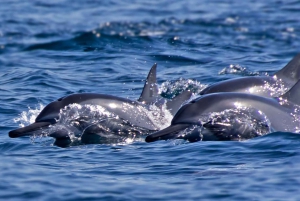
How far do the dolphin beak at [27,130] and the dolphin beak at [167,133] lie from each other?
6.44ft

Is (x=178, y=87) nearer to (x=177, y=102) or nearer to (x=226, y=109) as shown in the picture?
(x=177, y=102)

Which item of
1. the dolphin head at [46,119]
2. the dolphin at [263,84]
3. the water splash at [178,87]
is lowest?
the water splash at [178,87]

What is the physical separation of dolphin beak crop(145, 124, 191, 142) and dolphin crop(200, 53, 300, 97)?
2210mm

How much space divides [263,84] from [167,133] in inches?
130

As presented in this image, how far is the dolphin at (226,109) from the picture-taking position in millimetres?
11656

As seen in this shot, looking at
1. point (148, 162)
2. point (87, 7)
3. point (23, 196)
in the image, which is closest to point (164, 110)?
point (148, 162)

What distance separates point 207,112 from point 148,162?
144cm

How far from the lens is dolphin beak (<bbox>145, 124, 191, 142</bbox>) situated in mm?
11341

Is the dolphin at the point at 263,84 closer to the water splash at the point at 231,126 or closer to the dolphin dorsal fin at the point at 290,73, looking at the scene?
the dolphin dorsal fin at the point at 290,73

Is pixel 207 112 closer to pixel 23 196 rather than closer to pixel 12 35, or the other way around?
pixel 23 196

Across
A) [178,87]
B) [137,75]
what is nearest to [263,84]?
[178,87]

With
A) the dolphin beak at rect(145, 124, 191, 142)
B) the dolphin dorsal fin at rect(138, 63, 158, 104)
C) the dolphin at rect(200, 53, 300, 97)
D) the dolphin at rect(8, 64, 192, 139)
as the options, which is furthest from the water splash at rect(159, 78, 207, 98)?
the dolphin beak at rect(145, 124, 191, 142)

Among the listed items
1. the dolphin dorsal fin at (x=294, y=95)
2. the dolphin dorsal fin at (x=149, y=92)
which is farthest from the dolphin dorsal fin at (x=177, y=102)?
the dolphin dorsal fin at (x=294, y=95)

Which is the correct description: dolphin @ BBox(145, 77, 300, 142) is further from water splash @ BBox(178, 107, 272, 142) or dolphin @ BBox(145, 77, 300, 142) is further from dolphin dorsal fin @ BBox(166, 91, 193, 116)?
dolphin dorsal fin @ BBox(166, 91, 193, 116)
